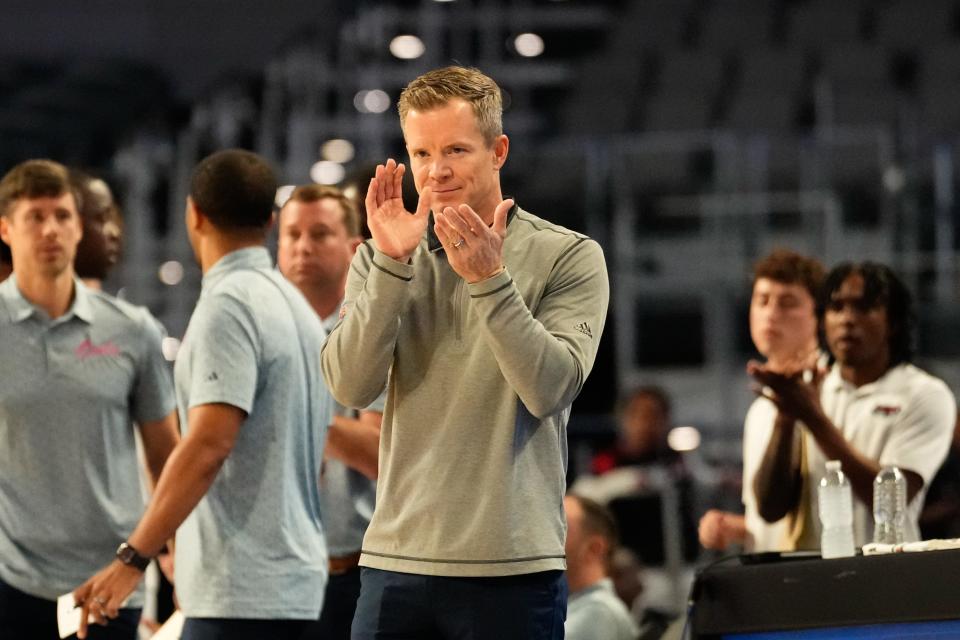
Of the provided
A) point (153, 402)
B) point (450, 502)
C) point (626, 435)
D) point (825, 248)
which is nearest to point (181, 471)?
point (153, 402)

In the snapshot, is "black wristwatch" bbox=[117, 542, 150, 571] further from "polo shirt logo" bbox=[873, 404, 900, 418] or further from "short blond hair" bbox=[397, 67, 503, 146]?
"polo shirt logo" bbox=[873, 404, 900, 418]

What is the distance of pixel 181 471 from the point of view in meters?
3.14

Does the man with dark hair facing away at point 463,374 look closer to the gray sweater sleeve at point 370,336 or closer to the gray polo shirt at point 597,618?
the gray sweater sleeve at point 370,336

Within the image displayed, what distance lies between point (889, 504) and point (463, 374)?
5.19ft

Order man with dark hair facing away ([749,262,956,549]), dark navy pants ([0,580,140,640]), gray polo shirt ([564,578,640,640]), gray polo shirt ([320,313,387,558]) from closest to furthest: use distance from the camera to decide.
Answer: dark navy pants ([0,580,140,640]) < man with dark hair facing away ([749,262,956,549]) < gray polo shirt ([320,313,387,558]) < gray polo shirt ([564,578,640,640])

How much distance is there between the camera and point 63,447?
145 inches

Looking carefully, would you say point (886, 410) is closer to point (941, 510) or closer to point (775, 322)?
point (775, 322)

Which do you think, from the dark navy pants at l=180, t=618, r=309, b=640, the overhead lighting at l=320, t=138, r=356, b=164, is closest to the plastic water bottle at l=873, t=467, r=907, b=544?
the dark navy pants at l=180, t=618, r=309, b=640

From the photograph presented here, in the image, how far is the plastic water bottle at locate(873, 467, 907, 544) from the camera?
3434 millimetres

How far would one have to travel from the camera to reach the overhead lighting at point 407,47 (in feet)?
37.1

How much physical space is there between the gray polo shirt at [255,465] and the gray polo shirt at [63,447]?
0.40 m

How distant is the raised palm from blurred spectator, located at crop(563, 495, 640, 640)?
2178 mm

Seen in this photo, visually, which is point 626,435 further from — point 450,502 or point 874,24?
point 874,24

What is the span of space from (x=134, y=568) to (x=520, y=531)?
1228 millimetres
